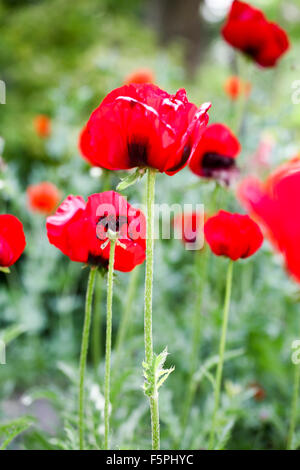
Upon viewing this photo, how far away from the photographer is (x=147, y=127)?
500 mm

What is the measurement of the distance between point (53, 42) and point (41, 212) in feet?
6.58

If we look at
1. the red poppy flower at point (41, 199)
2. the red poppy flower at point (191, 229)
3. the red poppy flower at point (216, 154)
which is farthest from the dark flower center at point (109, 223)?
the red poppy flower at point (41, 199)

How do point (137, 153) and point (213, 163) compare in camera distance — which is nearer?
point (137, 153)

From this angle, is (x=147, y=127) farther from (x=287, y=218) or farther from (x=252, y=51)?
(x=252, y=51)

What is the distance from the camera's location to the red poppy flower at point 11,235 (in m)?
0.56

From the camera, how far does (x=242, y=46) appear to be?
42.3 inches

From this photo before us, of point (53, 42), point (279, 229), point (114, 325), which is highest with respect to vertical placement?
point (279, 229)

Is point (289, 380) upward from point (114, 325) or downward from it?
upward

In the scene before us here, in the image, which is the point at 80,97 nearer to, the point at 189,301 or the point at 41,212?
the point at 41,212

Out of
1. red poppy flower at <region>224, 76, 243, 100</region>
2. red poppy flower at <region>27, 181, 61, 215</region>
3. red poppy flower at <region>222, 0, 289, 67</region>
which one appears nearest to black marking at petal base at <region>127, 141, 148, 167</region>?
red poppy flower at <region>222, 0, 289, 67</region>

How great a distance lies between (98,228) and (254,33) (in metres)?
0.70

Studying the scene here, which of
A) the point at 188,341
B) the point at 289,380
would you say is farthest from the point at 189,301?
the point at 289,380

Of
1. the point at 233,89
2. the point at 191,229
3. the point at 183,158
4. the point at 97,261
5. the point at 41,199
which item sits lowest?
the point at 41,199

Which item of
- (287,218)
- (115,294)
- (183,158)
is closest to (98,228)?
(183,158)
